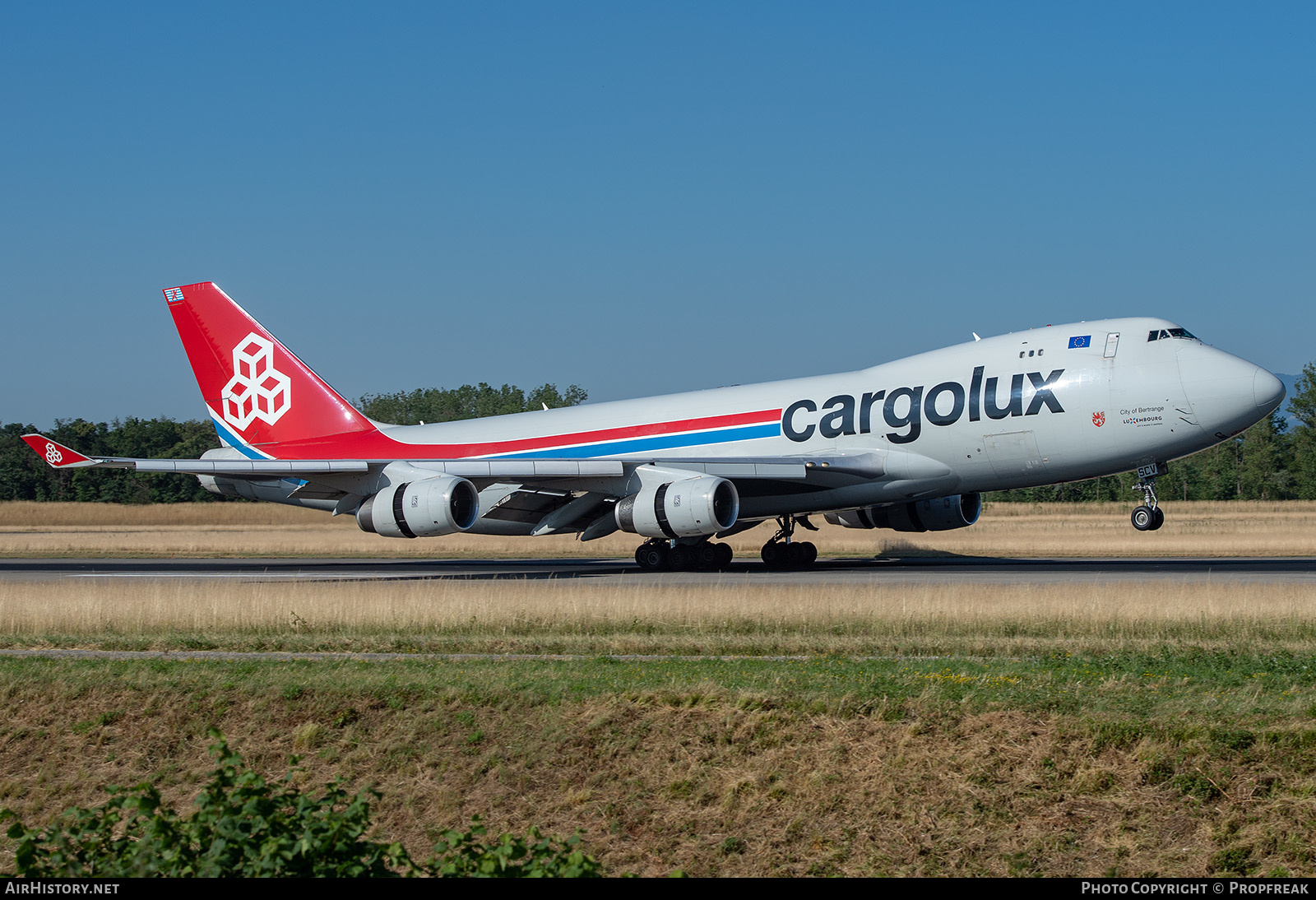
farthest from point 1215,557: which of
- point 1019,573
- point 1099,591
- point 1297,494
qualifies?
point 1297,494

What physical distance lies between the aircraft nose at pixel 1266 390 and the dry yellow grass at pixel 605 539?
1005 cm

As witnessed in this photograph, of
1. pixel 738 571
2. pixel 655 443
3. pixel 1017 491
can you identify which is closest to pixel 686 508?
pixel 738 571

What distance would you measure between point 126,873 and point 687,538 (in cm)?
2417

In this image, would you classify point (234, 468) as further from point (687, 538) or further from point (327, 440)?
point (687, 538)

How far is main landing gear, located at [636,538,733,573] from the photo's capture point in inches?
1226

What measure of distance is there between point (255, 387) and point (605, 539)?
1914 cm

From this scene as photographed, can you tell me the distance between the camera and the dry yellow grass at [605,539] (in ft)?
132

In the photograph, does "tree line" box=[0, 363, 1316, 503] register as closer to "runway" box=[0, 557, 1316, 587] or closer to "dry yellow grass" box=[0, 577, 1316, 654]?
"runway" box=[0, 557, 1316, 587]

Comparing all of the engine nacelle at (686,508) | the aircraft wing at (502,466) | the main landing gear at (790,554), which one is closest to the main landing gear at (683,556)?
the main landing gear at (790,554)

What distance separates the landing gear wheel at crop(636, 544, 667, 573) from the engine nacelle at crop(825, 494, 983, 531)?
532 centimetres

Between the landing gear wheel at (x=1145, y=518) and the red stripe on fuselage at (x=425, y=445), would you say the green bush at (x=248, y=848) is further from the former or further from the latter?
the red stripe on fuselage at (x=425, y=445)

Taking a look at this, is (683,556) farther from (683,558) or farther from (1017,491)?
(1017,491)

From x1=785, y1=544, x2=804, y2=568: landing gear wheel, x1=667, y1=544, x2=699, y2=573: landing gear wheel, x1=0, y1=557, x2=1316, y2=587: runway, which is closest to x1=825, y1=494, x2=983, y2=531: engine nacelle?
x1=0, y1=557, x2=1316, y2=587: runway

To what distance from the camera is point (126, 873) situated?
6.86m
